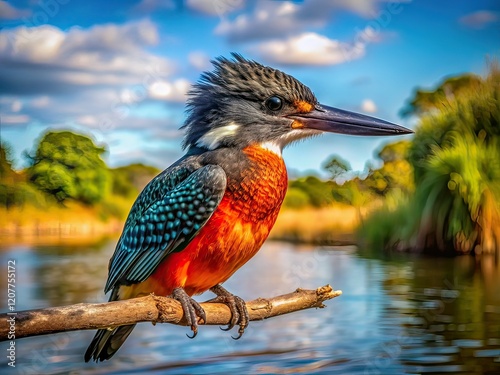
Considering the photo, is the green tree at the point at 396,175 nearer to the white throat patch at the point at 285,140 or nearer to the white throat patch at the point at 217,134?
the white throat patch at the point at 285,140

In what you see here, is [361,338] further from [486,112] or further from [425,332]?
[486,112]

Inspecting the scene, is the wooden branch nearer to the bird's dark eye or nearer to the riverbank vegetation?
the bird's dark eye

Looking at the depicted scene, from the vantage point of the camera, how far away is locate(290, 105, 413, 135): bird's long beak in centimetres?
306

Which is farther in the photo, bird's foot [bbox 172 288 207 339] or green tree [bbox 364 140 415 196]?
green tree [bbox 364 140 415 196]

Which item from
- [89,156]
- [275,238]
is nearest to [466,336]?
[89,156]

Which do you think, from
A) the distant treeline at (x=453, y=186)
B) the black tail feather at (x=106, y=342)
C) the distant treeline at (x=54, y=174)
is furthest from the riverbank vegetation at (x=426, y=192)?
the black tail feather at (x=106, y=342)

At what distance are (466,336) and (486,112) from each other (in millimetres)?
6552

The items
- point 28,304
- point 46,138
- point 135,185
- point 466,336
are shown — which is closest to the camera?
point 46,138

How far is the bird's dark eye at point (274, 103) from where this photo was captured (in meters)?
2.99

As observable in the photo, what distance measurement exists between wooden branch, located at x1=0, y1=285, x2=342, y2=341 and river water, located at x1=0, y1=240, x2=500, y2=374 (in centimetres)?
194

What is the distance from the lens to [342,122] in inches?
124

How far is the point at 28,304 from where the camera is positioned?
37.3 ft

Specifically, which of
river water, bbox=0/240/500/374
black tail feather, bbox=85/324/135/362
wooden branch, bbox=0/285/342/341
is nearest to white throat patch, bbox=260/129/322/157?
wooden branch, bbox=0/285/342/341

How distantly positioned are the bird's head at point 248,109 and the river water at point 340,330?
200 cm
